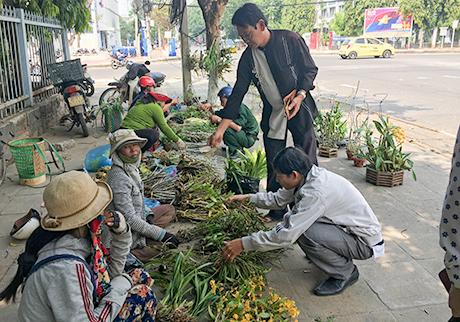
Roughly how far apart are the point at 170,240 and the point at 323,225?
3.82ft

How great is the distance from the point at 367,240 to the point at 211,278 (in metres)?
1.10

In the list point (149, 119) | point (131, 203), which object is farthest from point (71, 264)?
point (149, 119)

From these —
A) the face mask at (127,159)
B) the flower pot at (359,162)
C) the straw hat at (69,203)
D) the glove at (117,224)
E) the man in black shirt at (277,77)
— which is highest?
the man in black shirt at (277,77)

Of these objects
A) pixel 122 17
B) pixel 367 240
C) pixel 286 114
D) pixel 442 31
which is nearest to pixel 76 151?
pixel 286 114

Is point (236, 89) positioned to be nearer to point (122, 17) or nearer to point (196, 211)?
point (196, 211)

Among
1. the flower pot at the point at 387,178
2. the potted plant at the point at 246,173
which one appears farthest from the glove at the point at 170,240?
the flower pot at the point at 387,178

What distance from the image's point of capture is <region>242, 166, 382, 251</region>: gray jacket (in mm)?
2734

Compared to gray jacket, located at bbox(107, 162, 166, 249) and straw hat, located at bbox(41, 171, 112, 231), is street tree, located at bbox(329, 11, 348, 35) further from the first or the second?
straw hat, located at bbox(41, 171, 112, 231)

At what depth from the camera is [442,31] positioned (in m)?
37.4

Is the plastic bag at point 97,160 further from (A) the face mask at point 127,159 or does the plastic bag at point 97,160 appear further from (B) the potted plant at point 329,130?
(B) the potted plant at point 329,130

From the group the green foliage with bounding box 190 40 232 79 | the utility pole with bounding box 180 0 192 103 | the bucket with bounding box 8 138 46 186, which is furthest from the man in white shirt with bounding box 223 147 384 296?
Answer: the utility pole with bounding box 180 0 192 103

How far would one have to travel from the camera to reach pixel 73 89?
7695 mm

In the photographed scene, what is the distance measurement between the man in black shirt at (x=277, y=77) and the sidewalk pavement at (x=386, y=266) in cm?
102

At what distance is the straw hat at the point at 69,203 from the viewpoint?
1845mm
